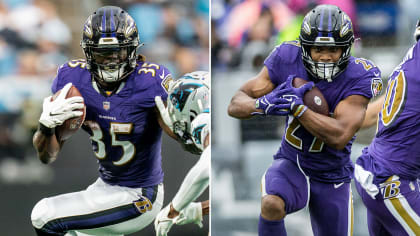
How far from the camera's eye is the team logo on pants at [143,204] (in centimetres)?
239

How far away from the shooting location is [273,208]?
209 cm

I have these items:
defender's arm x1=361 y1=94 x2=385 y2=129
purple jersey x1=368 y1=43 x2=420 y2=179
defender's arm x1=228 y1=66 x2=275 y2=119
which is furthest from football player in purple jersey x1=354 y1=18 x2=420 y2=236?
defender's arm x1=228 y1=66 x2=275 y2=119

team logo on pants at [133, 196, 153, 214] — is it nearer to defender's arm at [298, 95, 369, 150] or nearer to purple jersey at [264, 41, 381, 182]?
purple jersey at [264, 41, 381, 182]

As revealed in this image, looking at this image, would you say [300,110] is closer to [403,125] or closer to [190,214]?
[403,125]

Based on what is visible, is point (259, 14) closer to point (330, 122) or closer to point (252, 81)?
point (252, 81)

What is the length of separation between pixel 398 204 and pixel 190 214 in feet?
3.03

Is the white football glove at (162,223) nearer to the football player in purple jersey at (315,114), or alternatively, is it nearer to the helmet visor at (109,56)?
the football player in purple jersey at (315,114)

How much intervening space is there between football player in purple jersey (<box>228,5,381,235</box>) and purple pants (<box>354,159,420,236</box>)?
19 cm

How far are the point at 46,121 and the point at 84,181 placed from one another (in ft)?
1.69

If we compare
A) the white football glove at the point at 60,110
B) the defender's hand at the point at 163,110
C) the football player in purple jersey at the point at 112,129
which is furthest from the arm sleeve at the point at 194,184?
the white football glove at the point at 60,110

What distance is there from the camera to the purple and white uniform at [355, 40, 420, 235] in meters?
2.07

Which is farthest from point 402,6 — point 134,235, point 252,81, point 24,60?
point 24,60

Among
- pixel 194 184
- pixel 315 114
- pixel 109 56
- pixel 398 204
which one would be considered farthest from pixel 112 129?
pixel 398 204

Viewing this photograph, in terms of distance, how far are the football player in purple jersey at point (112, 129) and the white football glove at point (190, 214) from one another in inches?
5.0
